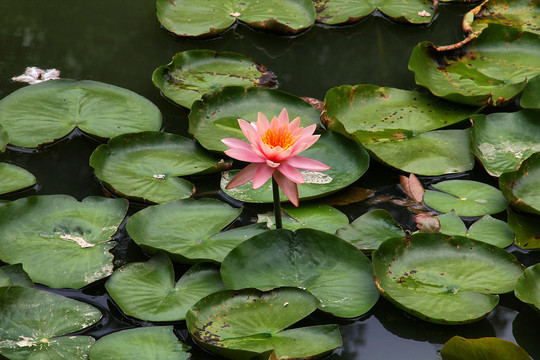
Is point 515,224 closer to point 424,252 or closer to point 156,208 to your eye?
point 424,252

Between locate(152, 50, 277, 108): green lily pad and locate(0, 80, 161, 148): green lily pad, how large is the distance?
17cm

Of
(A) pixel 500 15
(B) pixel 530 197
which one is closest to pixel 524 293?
(B) pixel 530 197

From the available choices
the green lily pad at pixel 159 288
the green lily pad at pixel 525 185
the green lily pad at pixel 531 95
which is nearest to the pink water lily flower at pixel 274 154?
the green lily pad at pixel 159 288

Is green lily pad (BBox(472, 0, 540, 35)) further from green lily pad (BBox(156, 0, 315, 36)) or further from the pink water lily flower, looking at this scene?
the pink water lily flower

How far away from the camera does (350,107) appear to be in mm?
2863

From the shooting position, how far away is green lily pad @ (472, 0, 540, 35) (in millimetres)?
3584

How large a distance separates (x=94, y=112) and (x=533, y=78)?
79.9 inches

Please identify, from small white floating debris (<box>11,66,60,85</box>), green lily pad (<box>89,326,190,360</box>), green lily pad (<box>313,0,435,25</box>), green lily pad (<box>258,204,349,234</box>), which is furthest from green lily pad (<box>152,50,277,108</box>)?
green lily pad (<box>89,326,190,360</box>)

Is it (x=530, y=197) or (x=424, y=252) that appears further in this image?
(x=530, y=197)

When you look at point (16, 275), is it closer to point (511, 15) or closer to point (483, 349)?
point (483, 349)

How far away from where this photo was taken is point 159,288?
202 cm

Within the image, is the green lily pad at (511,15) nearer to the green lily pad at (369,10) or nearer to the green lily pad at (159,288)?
the green lily pad at (369,10)

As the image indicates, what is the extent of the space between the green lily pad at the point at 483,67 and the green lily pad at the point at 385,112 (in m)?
0.07

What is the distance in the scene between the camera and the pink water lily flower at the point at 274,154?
1887mm
